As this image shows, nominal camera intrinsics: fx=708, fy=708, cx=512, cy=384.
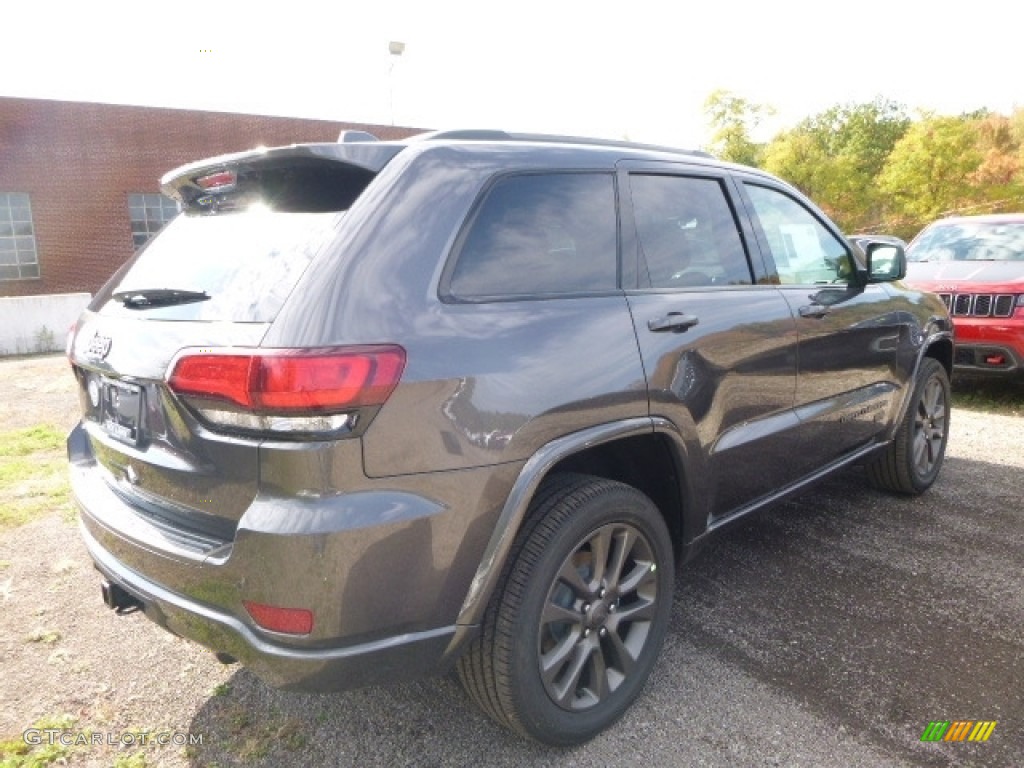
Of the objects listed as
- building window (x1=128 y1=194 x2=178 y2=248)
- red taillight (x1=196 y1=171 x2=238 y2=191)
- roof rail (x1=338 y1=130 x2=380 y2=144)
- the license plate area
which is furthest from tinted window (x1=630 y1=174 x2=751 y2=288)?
building window (x1=128 y1=194 x2=178 y2=248)

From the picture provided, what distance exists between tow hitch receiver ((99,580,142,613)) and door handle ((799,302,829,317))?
276cm

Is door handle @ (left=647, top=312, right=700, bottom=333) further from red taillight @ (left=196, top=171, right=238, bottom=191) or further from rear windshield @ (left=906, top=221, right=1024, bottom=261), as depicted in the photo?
rear windshield @ (left=906, top=221, right=1024, bottom=261)

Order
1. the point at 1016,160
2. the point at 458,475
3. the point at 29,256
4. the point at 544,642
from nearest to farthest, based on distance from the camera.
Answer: the point at 458,475
the point at 544,642
the point at 29,256
the point at 1016,160

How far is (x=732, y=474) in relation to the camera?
2.73 m

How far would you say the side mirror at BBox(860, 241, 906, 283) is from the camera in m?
3.64

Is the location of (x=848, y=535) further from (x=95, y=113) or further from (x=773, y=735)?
(x=95, y=113)

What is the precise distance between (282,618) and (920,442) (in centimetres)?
395

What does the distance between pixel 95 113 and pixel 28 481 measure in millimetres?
18843

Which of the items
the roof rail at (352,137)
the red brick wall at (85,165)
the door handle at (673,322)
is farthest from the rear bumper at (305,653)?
the red brick wall at (85,165)

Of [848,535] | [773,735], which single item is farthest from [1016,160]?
[773,735]

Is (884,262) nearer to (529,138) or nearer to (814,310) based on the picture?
(814,310)

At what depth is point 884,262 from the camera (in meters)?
3.66

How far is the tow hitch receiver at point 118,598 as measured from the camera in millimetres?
2148

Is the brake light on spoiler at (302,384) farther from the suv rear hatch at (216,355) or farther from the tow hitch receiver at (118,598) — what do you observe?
the tow hitch receiver at (118,598)
